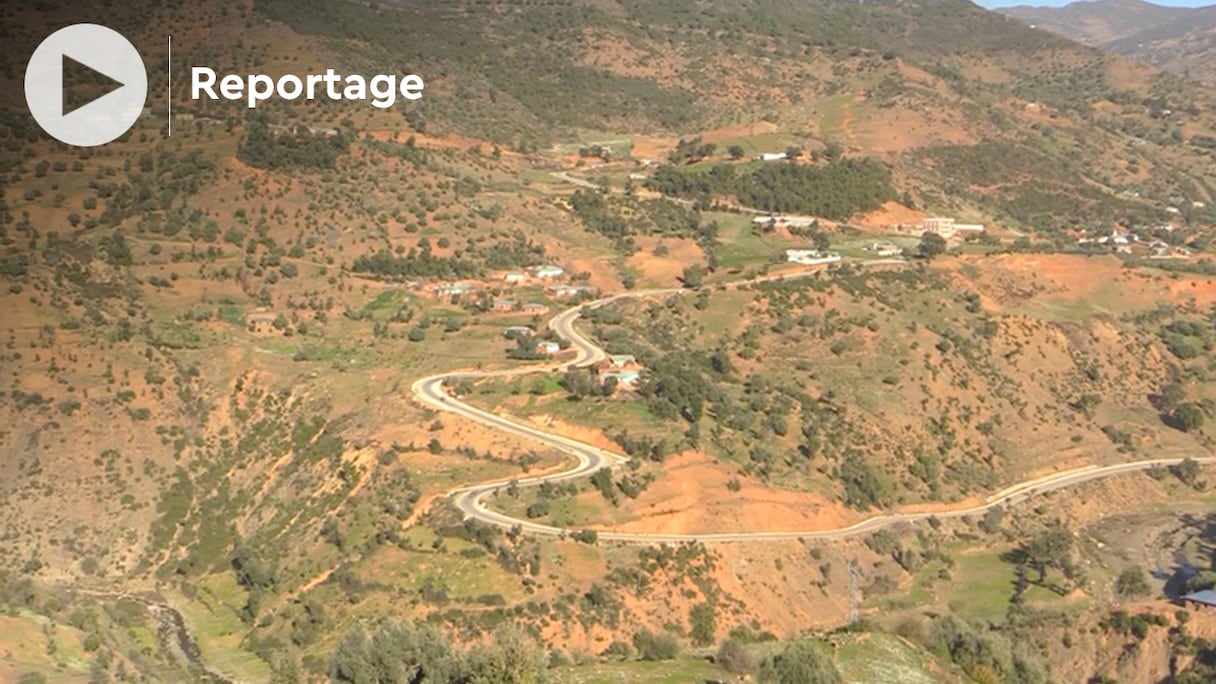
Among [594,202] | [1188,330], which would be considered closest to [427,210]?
[594,202]

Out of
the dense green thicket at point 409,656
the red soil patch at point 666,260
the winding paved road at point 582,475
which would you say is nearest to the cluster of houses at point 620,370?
the winding paved road at point 582,475

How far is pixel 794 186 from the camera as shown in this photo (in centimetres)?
9069

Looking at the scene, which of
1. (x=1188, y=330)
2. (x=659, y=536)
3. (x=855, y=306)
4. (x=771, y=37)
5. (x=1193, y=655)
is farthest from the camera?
(x=771, y=37)

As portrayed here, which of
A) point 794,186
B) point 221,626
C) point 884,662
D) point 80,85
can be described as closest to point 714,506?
point 884,662

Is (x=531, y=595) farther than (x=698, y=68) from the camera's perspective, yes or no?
No

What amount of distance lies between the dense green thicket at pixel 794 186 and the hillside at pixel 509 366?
1.32 ft

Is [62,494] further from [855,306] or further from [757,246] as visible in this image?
[757,246]

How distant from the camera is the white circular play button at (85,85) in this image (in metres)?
72.2

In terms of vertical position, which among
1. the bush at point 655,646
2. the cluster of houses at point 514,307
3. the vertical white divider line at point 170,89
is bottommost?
the bush at point 655,646

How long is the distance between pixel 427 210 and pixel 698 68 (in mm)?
70825

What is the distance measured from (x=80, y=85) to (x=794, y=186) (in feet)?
170

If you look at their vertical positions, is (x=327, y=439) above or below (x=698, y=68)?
below

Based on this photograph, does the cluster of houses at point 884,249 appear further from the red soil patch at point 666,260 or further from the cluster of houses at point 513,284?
the cluster of houses at point 513,284

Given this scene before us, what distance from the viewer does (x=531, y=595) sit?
36.3 m
